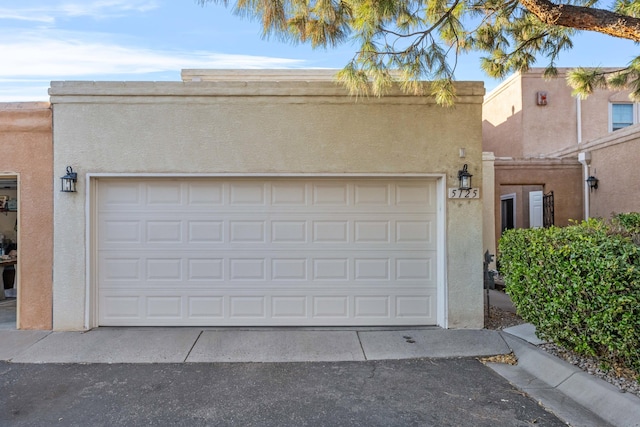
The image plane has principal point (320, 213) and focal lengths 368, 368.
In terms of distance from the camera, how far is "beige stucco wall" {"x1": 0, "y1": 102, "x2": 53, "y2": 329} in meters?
5.27

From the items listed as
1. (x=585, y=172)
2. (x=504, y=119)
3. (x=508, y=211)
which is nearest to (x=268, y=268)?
(x=585, y=172)

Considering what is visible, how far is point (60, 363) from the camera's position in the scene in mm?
4371

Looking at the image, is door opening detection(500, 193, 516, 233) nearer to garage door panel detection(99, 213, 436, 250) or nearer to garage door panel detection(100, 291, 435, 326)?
garage door panel detection(99, 213, 436, 250)

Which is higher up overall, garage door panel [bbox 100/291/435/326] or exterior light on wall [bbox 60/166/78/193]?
exterior light on wall [bbox 60/166/78/193]

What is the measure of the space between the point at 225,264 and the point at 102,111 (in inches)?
110

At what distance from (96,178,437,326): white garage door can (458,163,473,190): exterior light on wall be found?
1.41ft

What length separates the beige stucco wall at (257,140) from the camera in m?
5.24

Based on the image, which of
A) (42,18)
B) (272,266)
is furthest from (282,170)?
(42,18)

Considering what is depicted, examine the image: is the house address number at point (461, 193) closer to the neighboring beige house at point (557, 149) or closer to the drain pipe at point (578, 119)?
the neighboring beige house at point (557, 149)

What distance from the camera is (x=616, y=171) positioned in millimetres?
8461

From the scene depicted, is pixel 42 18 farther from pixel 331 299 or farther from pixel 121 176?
pixel 331 299

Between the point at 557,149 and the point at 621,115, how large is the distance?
7.56ft

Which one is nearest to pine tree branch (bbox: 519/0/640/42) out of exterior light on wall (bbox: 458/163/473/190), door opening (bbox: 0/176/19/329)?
exterior light on wall (bbox: 458/163/473/190)

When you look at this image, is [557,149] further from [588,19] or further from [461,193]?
[588,19]
